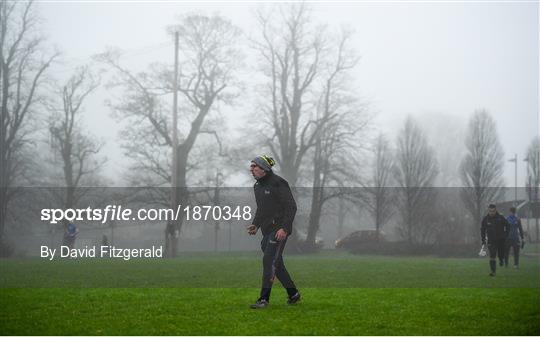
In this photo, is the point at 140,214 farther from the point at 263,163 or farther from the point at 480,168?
the point at 480,168

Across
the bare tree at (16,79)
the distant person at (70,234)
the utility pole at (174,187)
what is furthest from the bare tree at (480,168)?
the bare tree at (16,79)

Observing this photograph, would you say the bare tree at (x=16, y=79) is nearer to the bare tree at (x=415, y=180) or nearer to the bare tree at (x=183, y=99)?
the bare tree at (x=183, y=99)

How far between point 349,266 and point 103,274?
712cm

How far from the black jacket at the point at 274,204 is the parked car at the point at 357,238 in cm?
1051

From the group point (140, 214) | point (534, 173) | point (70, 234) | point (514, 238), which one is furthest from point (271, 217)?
point (534, 173)

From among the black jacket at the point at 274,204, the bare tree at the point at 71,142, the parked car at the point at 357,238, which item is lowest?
the parked car at the point at 357,238

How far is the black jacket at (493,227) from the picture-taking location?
16.0 meters

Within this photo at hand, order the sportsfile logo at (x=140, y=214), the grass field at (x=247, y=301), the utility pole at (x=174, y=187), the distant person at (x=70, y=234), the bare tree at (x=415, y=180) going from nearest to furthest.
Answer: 1. the grass field at (x=247, y=301)
2. the distant person at (x=70, y=234)
3. the sportsfile logo at (x=140, y=214)
4. the utility pole at (x=174, y=187)
5. the bare tree at (x=415, y=180)

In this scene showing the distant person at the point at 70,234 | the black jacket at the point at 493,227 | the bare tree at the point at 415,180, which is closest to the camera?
the black jacket at the point at 493,227

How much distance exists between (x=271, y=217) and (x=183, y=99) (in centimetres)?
2333

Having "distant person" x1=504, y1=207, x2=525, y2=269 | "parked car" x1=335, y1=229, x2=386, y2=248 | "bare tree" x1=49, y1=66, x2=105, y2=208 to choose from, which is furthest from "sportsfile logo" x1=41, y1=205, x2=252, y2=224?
"distant person" x1=504, y1=207, x2=525, y2=269

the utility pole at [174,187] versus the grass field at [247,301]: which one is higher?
the utility pole at [174,187]

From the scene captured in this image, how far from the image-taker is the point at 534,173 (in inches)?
1011

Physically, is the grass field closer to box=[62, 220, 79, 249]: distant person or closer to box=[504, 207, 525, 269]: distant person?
box=[62, 220, 79, 249]: distant person
